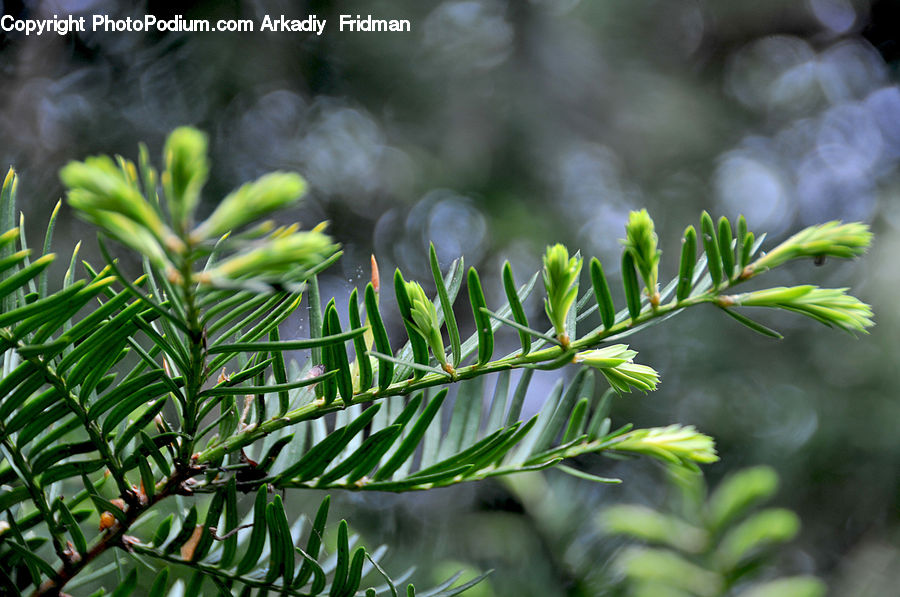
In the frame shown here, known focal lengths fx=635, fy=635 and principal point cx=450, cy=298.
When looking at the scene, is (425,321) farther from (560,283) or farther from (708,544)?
(708,544)

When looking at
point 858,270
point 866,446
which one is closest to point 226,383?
point 866,446

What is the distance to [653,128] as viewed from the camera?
181cm

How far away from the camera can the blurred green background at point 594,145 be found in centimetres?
130

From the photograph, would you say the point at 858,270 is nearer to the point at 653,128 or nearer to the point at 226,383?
the point at 653,128

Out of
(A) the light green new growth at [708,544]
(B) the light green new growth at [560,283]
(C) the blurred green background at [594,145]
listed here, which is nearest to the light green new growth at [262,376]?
(B) the light green new growth at [560,283]

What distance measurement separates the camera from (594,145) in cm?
189

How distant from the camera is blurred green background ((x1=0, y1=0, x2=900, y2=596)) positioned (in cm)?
130

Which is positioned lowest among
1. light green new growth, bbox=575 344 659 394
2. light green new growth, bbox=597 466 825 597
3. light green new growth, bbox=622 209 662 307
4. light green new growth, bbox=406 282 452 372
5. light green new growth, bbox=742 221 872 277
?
light green new growth, bbox=597 466 825 597

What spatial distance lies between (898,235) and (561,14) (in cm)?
101

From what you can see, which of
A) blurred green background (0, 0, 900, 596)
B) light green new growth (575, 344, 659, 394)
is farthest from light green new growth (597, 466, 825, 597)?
blurred green background (0, 0, 900, 596)

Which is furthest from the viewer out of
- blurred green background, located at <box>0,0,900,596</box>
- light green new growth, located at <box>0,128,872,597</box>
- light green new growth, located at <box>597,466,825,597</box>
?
blurred green background, located at <box>0,0,900,596</box>

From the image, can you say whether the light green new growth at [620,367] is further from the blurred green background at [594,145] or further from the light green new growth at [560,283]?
the blurred green background at [594,145]

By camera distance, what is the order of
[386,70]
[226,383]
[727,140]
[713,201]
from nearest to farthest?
1. [226,383]
2. [386,70]
3. [713,201]
4. [727,140]

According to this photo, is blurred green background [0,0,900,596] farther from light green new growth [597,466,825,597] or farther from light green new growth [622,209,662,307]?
light green new growth [622,209,662,307]
